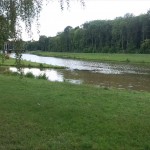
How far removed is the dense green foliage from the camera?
104m

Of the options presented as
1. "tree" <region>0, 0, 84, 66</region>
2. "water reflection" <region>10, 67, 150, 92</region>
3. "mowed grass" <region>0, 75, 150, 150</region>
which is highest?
"tree" <region>0, 0, 84, 66</region>

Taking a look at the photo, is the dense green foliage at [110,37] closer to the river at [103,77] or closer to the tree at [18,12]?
the river at [103,77]

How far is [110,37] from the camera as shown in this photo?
123m

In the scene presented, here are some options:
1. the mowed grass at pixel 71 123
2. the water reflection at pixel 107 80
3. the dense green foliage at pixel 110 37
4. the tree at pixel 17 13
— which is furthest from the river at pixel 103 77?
the dense green foliage at pixel 110 37

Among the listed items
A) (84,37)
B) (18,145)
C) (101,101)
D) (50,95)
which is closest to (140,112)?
(101,101)

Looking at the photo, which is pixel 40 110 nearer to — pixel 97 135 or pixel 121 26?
pixel 97 135

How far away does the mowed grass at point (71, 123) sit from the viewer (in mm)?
7738

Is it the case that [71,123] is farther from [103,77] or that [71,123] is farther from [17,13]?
[103,77]

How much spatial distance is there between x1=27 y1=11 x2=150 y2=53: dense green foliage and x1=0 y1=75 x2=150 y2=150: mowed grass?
69.2 metres

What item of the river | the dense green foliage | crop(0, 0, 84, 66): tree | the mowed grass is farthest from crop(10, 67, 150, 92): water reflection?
the dense green foliage

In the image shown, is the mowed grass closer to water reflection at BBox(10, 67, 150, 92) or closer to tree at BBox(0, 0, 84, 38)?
tree at BBox(0, 0, 84, 38)

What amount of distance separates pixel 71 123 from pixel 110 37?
11538cm

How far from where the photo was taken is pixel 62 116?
33.2 feet

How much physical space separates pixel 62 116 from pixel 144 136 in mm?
2648
